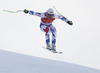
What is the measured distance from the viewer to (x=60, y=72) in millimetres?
13805

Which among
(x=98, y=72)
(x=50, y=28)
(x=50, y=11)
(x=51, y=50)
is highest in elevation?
(x=50, y=11)

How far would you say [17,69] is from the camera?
11945 mm

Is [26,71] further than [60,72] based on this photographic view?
No

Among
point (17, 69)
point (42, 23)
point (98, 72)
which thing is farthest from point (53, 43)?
point (98, 72)

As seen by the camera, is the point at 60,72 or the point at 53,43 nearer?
the point at 53,43

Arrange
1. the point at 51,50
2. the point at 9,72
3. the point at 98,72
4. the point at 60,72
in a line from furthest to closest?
the point at 98,72 < the point at 60,72 < the point at 51,50 < the point at 9,72

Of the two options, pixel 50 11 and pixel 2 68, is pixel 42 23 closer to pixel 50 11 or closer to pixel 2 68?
pixel 50 11

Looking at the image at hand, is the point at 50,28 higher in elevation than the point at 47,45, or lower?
higher

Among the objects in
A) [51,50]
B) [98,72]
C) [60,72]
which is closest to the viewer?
[51,50]

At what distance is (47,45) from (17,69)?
6.01 ft

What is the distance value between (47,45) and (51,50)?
18.3 inches

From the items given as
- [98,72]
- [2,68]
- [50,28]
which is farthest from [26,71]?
[98,72]

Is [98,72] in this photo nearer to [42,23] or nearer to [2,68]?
[42,23]

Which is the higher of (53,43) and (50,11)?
(50,11)
